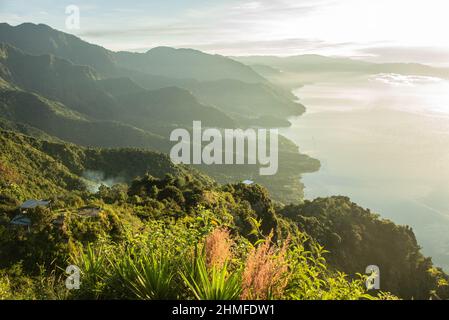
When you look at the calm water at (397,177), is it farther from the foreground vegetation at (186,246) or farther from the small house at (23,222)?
the small house at (23,222)

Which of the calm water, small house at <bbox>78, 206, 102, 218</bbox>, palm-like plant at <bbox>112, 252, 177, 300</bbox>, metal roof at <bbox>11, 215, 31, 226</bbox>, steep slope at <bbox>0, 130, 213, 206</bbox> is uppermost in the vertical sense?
palm-like plant at <bbox>112, 252, 177, 300</bbox>

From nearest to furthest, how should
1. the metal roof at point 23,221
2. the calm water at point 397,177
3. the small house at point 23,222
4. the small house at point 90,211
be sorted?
the small house at point 23,222 → the metal roof at point 23,221 → the small house at point 90,211 → the calm water at point 397,177

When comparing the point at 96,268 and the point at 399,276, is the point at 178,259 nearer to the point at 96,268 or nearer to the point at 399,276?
the point at 96,268

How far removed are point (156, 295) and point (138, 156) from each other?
70744 mm

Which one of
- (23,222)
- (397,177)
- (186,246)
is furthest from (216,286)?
(397,177)

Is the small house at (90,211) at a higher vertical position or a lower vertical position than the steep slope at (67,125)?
higher

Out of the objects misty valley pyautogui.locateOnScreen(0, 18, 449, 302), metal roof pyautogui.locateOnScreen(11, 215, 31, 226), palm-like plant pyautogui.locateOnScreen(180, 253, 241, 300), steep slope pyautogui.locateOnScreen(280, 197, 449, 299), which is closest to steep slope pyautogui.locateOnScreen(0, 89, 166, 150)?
misty valley pyautogui.locateOnScreen(0, 18, 449, 302)

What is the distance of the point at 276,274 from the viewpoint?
3.27 meters

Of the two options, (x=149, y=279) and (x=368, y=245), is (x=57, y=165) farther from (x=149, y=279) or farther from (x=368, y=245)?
(x=149, y=279)

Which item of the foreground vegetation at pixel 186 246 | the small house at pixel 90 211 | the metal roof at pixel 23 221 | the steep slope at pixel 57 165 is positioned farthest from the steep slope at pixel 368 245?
the metal roof at pixel 23 221

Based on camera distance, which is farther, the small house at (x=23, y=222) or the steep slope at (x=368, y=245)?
the steep slope at (x=368, y=245)

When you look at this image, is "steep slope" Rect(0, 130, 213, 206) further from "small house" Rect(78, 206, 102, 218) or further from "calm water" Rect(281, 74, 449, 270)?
"calm water" Rect(281, 74, 449, 270)
